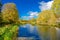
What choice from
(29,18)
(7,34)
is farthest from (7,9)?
(7,34)

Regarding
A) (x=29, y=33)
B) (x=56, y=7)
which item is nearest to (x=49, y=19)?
(x=56, y=7)

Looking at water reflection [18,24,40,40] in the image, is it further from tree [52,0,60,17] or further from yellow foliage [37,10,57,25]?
tree [52,0,60,17]

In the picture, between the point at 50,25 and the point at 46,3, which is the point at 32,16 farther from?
the point at 50,25

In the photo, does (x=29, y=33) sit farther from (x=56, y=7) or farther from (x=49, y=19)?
(x=49, y=19)

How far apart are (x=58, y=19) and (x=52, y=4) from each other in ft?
4.37

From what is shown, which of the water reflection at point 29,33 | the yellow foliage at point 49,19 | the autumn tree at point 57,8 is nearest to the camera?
the water reflection at point 29,33

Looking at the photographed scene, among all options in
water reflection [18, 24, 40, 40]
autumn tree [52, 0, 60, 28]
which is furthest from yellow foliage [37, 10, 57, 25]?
water reflection [18, 24, 40, 40]

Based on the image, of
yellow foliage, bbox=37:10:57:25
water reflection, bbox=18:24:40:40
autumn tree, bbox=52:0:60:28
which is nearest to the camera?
water reflection, bbox=18:24:40:40

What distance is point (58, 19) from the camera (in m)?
13.0

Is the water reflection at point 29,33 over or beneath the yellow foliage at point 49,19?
beneath

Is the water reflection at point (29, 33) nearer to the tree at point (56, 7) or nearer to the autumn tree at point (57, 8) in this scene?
the autumn tree at point (57, 8)

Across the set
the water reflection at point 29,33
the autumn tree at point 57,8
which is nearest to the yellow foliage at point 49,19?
the autumn tree at point 57,8

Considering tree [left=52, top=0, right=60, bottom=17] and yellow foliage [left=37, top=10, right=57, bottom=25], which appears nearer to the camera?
tree [left=52, top=0, right=60, bottom=17]

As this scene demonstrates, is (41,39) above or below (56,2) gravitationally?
below
